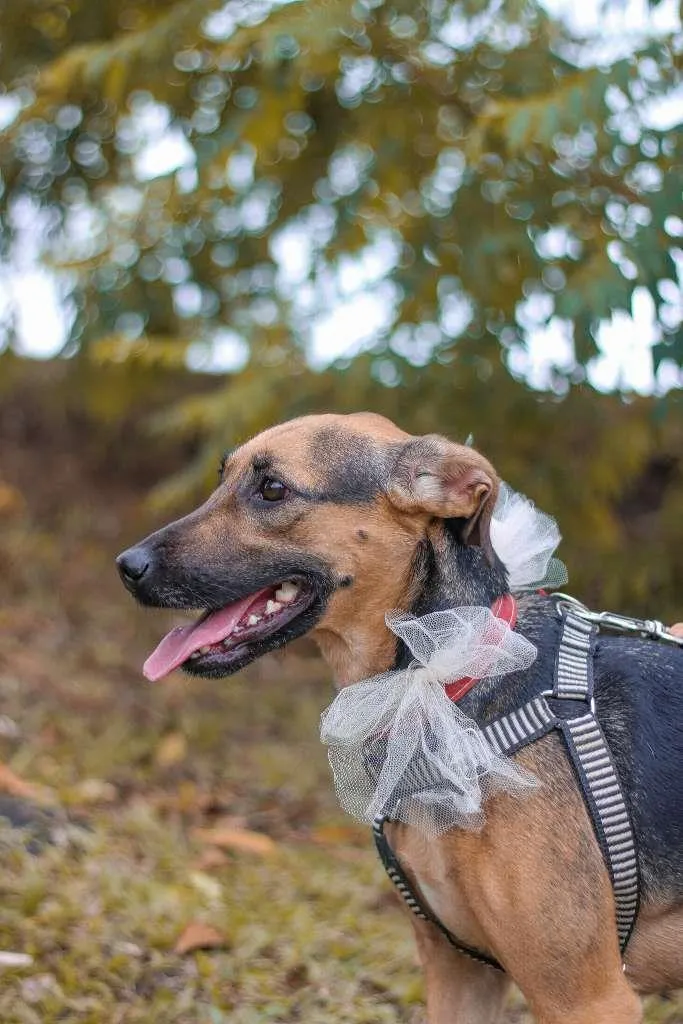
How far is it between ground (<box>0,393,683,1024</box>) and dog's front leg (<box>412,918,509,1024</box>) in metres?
0.84

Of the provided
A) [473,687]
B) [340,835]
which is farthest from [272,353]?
[473,687]

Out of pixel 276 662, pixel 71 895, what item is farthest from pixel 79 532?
pixel 71 895

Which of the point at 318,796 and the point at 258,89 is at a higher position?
the point at 258,89

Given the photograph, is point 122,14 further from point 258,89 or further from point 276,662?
point 276,662

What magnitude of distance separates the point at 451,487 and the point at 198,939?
2.35m

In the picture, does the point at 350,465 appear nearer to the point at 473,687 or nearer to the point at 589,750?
the point at 473,687

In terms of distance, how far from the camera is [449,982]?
351 cm

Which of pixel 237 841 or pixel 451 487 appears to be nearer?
pixel 451 487

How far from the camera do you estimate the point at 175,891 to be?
16.7ft

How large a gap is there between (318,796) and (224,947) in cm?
214

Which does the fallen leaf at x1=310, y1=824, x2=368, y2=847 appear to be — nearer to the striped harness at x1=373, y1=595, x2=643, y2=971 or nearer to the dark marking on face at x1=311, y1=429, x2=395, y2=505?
the striped harness at x1=373, y1=595, x2=643, y2=971

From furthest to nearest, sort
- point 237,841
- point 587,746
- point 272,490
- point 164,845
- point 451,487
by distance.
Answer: point 237,841
point 164,845
point 272,490
point 451,487
point 587,746

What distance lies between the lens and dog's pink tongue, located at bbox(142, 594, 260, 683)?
3.34 metres

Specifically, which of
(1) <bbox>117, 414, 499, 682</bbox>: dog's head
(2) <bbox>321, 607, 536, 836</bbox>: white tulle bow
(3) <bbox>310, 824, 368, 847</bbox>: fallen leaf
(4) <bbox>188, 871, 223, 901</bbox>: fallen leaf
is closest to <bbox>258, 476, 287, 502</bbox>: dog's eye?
(1) <bbox>117, 414, 499, 682</bbox>: dog's head
